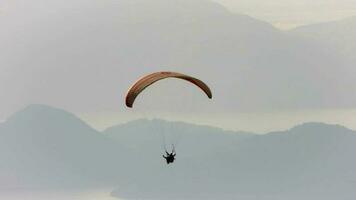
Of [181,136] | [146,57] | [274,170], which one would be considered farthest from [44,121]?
[274,170]

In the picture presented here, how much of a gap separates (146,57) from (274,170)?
9.87 m

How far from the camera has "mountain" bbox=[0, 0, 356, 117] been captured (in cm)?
3011

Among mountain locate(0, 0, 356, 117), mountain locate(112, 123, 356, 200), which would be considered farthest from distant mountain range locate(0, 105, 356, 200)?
mountain locate(0, 0, 356, 117)

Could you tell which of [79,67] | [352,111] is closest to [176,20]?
[79,67]

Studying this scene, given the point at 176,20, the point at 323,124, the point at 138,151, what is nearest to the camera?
the point at 176,20

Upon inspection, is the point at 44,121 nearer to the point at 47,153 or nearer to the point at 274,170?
the point at 47,153

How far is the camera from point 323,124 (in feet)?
102

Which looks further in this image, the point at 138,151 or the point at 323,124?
the point at 138,151

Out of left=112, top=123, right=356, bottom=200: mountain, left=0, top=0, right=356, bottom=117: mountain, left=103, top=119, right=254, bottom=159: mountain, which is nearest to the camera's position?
left=0, top=0, right=356, bottom=117: mountain

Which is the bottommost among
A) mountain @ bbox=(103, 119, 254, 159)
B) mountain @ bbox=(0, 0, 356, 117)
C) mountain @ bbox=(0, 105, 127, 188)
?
mountain @ bbox=(0, 105, 127, 188)

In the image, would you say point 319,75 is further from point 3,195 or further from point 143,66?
point 3,195

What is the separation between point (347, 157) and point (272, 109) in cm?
500

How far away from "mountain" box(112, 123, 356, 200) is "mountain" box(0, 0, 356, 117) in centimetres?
270

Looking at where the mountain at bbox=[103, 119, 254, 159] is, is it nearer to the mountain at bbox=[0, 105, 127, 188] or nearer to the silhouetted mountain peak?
the mountain at bbox=[0, 105, 127, 188]
